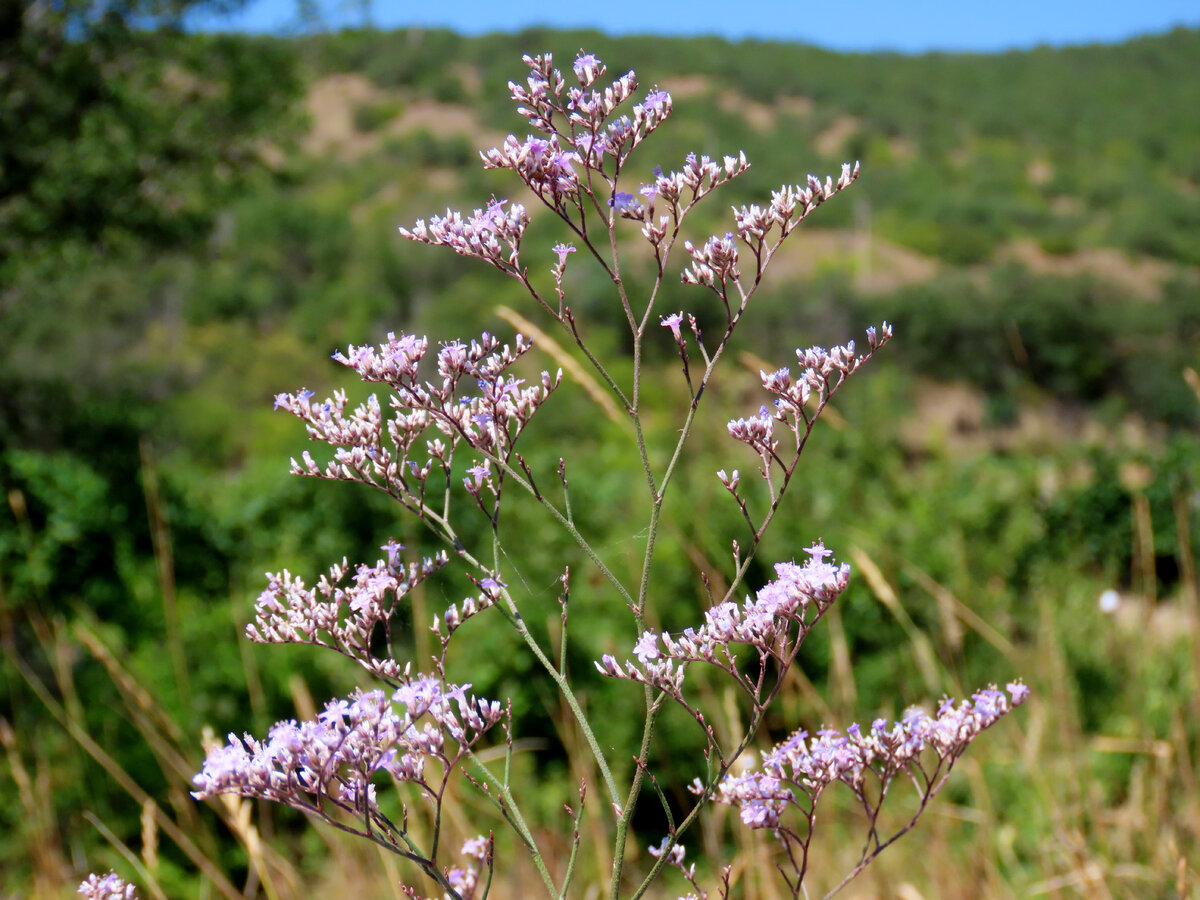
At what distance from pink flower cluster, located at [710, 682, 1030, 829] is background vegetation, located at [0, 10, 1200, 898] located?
0.89 meters

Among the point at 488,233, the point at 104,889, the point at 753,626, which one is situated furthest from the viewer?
the point at 488,233

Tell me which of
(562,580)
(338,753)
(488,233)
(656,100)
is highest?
(656,100)

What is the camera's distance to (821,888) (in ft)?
12.0

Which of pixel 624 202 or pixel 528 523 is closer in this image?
pixel 624 202

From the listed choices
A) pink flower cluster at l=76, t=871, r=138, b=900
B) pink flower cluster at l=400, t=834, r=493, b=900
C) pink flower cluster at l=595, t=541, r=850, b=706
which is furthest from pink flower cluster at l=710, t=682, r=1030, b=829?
pink flower cluster at l=76, t=871, r=138, b=900

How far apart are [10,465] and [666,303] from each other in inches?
908

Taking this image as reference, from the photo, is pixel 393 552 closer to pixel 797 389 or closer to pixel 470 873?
pixel 470 873

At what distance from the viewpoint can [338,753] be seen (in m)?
0.96

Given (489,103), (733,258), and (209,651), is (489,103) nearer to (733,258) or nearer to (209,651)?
(209,651)

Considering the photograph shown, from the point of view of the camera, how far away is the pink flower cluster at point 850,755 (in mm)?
1038

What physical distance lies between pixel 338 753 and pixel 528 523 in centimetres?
696

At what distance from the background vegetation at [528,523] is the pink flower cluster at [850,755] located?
0.89 meters

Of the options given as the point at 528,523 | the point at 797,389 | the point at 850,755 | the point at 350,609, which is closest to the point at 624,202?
the point at 797,389

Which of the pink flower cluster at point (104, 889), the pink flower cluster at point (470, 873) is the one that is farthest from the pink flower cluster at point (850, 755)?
the pink flower cluster at point (104, 889)
